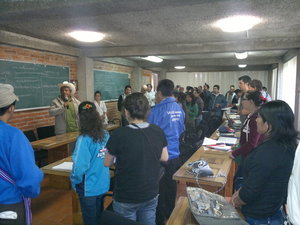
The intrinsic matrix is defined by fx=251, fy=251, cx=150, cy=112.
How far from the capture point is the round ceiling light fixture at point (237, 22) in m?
3.46

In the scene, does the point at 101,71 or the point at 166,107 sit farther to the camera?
the point at 101,71

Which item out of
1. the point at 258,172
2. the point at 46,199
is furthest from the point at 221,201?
the point at 46,199

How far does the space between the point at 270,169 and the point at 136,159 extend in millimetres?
749

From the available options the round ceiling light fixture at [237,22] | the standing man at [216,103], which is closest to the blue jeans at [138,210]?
the round ceiling light fixture at [237,22]

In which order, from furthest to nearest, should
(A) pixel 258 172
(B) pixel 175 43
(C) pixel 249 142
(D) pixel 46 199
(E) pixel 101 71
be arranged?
(E) pixel 101 71 < (B) pixel 175 43 < (D) pixel 46 199 < (C) pixel 249 142 < (A) pixel 258 172

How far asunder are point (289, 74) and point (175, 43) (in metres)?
4.48

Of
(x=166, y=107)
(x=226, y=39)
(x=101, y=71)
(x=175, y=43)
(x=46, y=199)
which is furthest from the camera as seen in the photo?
(x=101, y=71)

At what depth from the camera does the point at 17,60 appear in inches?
181

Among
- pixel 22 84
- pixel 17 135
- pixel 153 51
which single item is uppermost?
pixel 153 51

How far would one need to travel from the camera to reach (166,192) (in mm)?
2795

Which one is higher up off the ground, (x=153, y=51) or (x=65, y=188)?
(x=153, y=51)

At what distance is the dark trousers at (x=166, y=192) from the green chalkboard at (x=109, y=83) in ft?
16.7

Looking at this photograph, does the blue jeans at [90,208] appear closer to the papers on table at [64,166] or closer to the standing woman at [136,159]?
the standing woman at [136,159]

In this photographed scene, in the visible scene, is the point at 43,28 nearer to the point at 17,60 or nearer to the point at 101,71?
the point at 17,60
